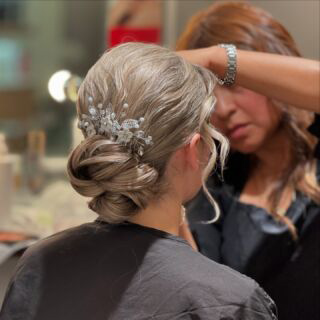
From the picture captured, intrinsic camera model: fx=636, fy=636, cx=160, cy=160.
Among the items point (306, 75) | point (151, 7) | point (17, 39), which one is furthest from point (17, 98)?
point (306, 75)

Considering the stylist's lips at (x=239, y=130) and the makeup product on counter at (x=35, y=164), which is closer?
the stylist's lips at (x=239, y=130)

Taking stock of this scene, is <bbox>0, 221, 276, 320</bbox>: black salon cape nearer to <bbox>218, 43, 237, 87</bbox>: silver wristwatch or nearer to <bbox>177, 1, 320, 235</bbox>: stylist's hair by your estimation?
<bbox>218, 43, 237, 87</bbox>: silver wristwatch

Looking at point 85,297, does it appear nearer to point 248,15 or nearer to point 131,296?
point 131,296

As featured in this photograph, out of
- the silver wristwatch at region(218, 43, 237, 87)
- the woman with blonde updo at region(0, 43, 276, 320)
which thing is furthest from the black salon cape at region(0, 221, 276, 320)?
the silver wristwatch at region(218, 43, 237, 87)

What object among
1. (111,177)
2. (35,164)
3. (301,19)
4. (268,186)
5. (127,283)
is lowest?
(35,164)

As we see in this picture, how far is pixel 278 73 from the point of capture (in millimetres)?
1120

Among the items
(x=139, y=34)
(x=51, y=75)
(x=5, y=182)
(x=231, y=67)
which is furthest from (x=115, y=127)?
(x=51, y=75)

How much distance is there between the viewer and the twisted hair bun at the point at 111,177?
2.71 feet

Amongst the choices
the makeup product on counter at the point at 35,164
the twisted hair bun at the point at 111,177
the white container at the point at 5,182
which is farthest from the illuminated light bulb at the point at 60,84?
the twisted hair bun at the point at 111,177

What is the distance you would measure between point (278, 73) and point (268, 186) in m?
0.32

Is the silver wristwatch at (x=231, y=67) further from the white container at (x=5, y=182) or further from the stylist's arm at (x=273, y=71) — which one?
the white container at (x=5, y=182)

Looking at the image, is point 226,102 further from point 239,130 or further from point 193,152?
point 193,152

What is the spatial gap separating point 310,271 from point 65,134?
883 mm

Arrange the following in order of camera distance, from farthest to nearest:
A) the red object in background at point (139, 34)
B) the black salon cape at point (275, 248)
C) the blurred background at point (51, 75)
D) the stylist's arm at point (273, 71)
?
the red object in background at point (139, 34) → the blurred background at point (51, 75) → the black salon cape at point (275, 248) → the stylist's arm at point (273, 71)
